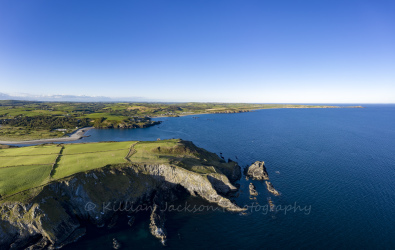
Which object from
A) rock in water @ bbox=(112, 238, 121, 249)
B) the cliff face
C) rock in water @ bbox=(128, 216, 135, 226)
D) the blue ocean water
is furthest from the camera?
rock in water @ bbox=(128, 216, 135, 226)

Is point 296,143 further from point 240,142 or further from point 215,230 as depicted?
point 215,230

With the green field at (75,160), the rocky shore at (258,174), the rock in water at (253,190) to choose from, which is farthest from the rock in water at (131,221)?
the rocky shore at (258,174)

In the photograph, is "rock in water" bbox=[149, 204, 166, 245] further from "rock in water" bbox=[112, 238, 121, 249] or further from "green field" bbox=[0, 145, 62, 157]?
"green field" bbox=[0, 145, 62, 157]

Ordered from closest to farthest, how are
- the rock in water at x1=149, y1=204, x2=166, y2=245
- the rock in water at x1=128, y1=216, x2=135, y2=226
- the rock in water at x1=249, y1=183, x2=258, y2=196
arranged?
the rock in water at x1=149, y1=204, x2=166, y2=245 → the rock in water at x1=128, y1=216, x2=135, y2=226 → the rock in water at x1=249, y1=183, x2=258, y2=196

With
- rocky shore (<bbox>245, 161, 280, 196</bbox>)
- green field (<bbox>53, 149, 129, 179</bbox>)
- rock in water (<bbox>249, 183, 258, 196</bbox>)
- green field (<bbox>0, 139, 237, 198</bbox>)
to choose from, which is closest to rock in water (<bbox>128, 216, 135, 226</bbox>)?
green field (<bbox>0, 139, 237, 198</bbox>)

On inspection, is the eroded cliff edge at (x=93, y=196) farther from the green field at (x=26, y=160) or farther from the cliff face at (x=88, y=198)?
the green field at (x=26, y=160)

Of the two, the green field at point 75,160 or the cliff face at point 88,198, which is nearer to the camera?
the cliff face at point 88,198

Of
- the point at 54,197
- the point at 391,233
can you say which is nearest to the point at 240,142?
the point at 391,233
